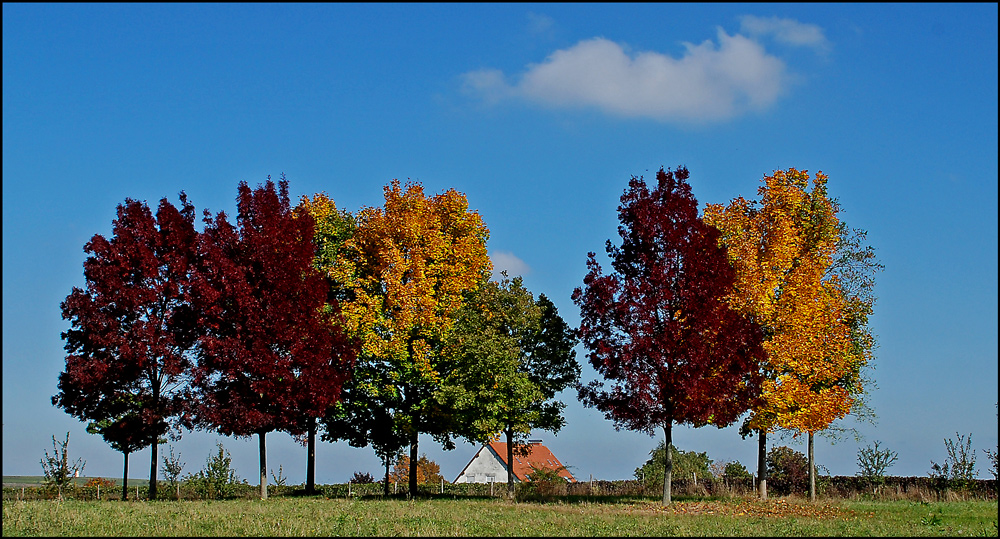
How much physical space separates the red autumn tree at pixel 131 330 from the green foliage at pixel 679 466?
1016 inches

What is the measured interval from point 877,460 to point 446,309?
70.2 ft

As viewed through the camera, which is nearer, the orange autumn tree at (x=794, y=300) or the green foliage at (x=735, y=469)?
the orange autumn tree at (x=794, y=300)

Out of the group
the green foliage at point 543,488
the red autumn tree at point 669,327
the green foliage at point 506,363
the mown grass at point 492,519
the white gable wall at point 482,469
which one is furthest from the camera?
the white gable wall at point 482,469

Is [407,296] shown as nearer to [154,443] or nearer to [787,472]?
[154,443]

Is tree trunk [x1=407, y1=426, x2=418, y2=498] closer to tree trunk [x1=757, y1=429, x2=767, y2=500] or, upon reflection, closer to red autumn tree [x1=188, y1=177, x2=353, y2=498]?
red autumn tree [x1=188, y1=177, x2=353, y2=498]

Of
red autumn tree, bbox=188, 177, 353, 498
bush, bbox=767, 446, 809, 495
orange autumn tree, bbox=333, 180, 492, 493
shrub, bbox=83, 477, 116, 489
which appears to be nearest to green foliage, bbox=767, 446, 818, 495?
bush, bbox=767, 446, 809, 495

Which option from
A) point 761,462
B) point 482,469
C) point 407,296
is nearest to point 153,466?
point 407,296

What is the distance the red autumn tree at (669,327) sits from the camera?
101ft

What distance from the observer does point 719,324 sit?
31.2 metres

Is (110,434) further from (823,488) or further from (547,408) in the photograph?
(823,488)

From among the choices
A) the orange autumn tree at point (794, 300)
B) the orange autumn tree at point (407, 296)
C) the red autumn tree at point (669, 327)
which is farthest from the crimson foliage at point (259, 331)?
the orange autumn tree at point (794, 300)

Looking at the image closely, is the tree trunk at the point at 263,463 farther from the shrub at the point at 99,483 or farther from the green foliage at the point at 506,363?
the shrub at the point at 99,483

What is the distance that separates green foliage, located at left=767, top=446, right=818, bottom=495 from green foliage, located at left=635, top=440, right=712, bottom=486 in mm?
5340

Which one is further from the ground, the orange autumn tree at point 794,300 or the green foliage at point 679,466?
the orange autumn tree at point 794,300
